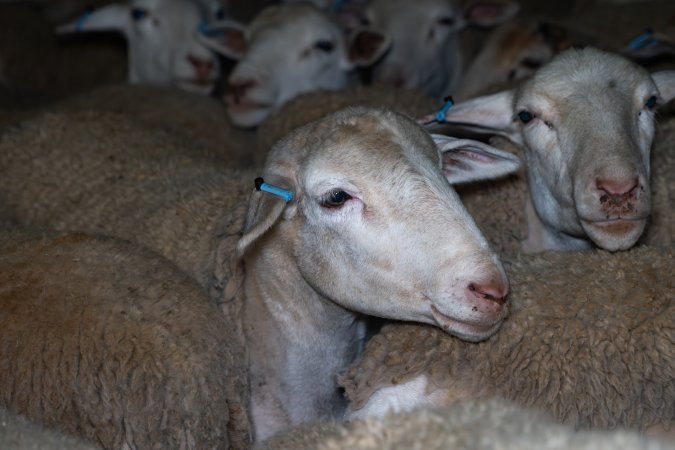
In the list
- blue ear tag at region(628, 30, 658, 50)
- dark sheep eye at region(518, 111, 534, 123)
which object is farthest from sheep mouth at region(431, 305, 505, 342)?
blue ear tag at region(628, 30, 658, 50)

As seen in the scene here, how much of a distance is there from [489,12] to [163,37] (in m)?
2.42

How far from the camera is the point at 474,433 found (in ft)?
5.81

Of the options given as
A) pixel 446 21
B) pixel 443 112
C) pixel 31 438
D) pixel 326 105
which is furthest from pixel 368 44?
pixel 31 438

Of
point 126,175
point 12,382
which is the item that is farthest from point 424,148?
point 126,175

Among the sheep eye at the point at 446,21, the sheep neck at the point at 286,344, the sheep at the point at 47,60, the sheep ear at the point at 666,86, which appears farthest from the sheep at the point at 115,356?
the sheep at the point at 47,60

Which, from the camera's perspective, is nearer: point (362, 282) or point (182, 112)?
point (362, 282)

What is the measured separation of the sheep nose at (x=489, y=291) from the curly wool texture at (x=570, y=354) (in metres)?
0.25

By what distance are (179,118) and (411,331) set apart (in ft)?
9.72

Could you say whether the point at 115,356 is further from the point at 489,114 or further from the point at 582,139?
the point at 489,114

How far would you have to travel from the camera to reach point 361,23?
6.92 meters

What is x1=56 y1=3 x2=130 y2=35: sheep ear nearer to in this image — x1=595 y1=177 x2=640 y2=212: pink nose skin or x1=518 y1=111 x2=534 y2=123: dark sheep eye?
x1=518 y1=111 x2=534 y2=123: dark sheep eye

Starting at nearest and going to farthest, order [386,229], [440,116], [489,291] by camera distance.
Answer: [489,291] → [386,229] → [440,116]

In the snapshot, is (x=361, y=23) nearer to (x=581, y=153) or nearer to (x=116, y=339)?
(x=581, y=153)

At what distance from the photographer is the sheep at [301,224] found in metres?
2.79
